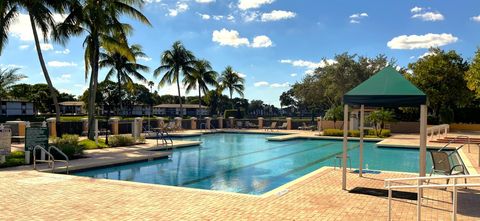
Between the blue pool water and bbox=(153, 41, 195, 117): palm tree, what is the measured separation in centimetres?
2150

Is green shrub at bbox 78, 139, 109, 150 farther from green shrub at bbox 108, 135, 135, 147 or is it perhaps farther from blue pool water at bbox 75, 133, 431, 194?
blue pool water at bbox 75, 133, 431, 194

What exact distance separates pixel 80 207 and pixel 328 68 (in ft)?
113

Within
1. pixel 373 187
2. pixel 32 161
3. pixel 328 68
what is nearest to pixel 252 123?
pixel 328 68

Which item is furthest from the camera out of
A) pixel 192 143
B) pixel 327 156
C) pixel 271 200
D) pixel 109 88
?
pixel 109 88

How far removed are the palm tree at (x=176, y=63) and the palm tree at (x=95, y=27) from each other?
2026 cm

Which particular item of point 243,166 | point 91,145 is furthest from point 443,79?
point 91,145

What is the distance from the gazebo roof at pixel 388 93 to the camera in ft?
25.8

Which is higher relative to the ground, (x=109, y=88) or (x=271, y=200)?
(x=109, y=88)

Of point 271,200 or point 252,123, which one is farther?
point 252,123

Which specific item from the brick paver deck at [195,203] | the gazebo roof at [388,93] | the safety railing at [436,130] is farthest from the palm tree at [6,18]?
the safety railing at [436,130]

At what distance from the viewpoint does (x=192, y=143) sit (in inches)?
832

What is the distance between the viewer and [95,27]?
1827cm

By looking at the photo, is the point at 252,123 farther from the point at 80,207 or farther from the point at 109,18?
the point at 80,207

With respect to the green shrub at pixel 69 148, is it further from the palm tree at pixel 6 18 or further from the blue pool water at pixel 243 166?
the palm tree at pixel 6 18
